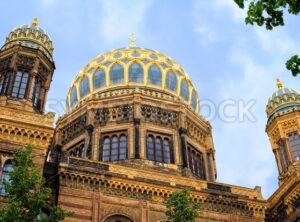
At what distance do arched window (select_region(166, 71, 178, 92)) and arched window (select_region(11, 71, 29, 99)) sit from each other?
38.9 feet

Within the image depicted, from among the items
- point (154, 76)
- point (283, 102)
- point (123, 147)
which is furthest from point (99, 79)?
point (283, 102)

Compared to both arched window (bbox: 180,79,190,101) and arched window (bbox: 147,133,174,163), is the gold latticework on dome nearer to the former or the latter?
arched window (bbox: 180,79,190,101)

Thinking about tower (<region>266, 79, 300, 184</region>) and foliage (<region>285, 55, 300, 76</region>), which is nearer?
foliage (<region>285, 55, 300, 76</region>)

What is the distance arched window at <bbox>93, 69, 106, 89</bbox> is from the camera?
34.8m

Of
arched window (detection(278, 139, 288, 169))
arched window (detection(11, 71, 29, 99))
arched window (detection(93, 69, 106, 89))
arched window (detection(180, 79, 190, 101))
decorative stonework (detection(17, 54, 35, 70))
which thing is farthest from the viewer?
arched window (detection(180, 79, 190, 101))

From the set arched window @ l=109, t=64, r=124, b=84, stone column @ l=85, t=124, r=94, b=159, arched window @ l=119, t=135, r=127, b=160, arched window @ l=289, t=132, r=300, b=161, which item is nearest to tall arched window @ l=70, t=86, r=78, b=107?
arched window @ l=109, t=64, r=124, b=84

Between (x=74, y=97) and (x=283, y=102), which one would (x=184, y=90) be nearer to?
(x=283, y=102)

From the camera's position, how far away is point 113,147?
30.4 m

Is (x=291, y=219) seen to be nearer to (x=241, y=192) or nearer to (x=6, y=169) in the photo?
(x=241, y=192)

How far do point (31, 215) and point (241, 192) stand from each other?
14.5 meters

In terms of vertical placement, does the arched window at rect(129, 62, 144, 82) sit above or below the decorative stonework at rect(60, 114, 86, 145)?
above

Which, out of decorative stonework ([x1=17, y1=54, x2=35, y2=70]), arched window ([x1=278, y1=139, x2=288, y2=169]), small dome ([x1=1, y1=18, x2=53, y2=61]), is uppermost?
small dome ([x1=1, y1=18, x2=53, y2=61])

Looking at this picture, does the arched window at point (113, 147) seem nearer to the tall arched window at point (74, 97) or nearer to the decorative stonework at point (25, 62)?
the tall arched window at point (74, 97)

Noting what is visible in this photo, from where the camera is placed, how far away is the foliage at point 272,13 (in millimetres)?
9578
